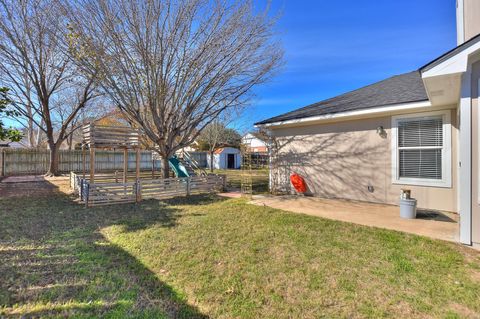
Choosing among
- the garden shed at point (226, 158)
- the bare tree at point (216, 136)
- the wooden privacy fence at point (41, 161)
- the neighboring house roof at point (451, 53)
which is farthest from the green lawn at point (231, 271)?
the garden shed at point (226, 158)

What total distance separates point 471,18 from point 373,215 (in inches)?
176

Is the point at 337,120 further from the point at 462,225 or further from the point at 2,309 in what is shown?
the point at 2,309

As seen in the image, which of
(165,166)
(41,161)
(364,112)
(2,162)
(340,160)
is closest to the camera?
(364,112)

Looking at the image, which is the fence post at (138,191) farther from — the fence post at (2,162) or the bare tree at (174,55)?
the fence post at (2,162)

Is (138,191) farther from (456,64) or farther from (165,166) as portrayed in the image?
(456,64)

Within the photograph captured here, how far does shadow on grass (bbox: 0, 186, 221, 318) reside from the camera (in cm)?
272

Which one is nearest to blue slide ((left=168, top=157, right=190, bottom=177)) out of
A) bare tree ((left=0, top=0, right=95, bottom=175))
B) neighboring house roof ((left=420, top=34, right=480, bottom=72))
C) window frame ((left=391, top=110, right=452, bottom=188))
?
bare tree ((left=0, top=0, right=95, bottom=175))

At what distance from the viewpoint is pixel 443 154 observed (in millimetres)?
6602

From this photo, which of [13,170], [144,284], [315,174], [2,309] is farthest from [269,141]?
[13,170]

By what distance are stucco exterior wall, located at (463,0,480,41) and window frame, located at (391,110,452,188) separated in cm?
209

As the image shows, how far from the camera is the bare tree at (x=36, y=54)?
9.67 m

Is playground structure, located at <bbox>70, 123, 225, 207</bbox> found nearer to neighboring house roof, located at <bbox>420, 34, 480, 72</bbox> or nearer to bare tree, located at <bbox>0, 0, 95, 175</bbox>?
bare tree, located at <bbox>0, 0, 95, 175</bbox>

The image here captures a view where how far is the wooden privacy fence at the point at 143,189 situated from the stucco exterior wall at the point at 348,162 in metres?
2.95

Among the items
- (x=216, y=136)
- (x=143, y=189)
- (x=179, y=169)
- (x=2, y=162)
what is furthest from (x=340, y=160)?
(x=2, y=162)
